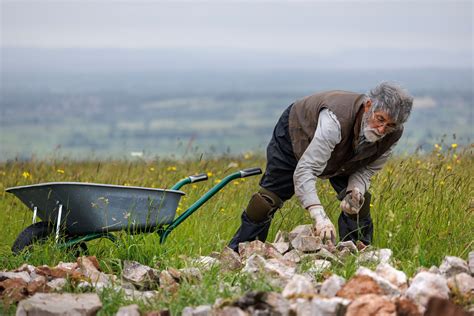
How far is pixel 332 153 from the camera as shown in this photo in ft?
17.3

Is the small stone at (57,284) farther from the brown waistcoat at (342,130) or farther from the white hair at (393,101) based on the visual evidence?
the white hair at (393,101)

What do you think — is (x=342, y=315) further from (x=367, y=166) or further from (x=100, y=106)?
(x=100, y=106)

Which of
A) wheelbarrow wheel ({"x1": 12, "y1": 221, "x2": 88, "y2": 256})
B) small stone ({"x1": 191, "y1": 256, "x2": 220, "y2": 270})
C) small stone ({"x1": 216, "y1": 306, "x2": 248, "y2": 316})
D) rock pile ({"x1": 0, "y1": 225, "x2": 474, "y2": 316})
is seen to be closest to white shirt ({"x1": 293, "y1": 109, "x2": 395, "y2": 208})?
rock pile ({"x1": 0, "y1": 225, "x2": 474, "y2": 316})

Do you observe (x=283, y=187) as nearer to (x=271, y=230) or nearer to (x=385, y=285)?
(x=271, y=230)

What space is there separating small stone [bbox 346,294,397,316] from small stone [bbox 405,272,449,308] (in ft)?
0.75

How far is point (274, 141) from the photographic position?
5.62 m

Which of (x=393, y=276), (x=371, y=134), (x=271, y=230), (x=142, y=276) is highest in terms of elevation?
(x=371, y=134)

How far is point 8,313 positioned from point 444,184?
3.07 metres

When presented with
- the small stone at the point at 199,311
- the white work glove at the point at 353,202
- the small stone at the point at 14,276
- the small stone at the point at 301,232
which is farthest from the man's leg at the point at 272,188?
the small stone at the point at 199,311

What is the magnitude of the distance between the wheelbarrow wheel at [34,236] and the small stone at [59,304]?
116 cm

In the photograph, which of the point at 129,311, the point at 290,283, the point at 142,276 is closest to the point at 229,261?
the point at 142,276

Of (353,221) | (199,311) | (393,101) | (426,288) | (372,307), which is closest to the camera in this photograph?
(372,307)

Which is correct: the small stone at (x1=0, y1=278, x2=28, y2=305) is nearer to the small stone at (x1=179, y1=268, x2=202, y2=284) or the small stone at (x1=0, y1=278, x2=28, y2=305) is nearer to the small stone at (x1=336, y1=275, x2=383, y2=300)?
the small stone at (x1=179, y1=268, x2=202, y2=284)

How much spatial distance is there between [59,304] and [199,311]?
647 millimetres
